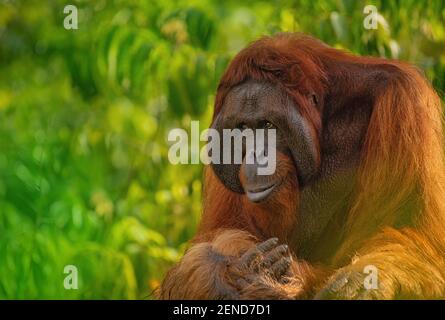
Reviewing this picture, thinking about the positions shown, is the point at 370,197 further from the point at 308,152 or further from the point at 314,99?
the point at 314,99

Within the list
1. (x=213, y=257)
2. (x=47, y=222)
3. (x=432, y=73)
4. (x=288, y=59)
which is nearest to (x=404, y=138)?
(x=288, y=59)

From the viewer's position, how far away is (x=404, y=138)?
3842 millimetres

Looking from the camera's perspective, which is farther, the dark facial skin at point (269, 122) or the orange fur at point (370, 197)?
the dark facial skin at point (269, 122)

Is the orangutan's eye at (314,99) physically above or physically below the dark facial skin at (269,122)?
above

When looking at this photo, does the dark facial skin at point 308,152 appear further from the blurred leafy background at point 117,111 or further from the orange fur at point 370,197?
the blurred leafy background at point 117,111

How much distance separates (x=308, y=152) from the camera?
3.94 m

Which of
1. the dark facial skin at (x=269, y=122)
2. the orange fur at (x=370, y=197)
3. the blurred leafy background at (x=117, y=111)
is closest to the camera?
the orange fur at (x=370, y=197)

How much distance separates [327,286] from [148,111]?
2793mm

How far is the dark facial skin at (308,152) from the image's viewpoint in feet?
12.8

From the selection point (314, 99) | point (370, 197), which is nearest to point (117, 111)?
point (314, 99)

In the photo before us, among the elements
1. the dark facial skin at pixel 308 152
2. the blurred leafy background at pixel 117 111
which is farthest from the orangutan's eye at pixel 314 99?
the blurred leafy background at pixel 117 111

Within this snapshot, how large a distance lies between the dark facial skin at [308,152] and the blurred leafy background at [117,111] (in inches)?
40.9

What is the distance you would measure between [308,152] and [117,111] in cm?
257
